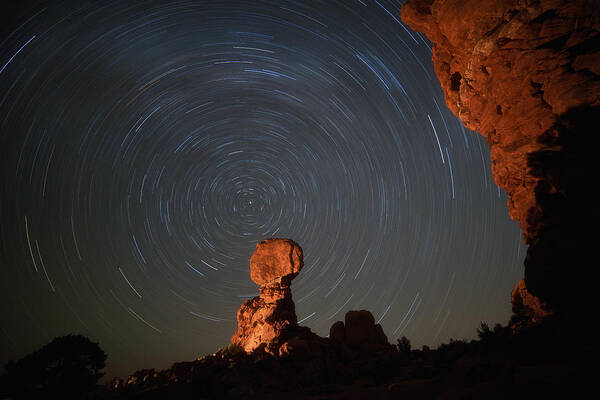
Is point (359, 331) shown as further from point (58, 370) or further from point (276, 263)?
point (58, 370)

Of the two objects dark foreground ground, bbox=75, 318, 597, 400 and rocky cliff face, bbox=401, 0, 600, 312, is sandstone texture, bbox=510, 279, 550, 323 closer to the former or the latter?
dark foreground ground, bbox=75, 318, 597, 400

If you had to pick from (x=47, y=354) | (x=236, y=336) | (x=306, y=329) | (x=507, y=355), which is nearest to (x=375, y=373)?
(x=507, y=355)

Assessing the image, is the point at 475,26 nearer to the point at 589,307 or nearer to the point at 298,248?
the point at 589,307

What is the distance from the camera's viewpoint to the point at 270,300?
2080 cm

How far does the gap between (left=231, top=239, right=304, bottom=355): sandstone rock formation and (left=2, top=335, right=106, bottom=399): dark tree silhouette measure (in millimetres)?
8586

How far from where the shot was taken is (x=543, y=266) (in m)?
7.62

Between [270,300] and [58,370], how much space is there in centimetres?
1239

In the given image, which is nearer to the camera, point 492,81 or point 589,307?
point 589,307

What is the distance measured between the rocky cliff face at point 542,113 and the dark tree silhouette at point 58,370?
19.2 m

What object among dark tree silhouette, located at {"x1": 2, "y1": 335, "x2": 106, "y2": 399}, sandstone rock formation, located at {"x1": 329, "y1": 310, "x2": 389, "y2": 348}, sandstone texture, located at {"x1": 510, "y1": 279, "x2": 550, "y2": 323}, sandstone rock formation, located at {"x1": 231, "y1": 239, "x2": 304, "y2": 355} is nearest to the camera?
sandstone texture, located at {"x1": 510, "y1": 279, "x2": 550, "y2": 323}

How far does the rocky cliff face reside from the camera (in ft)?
24.5

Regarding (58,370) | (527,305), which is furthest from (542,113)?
(58,370)

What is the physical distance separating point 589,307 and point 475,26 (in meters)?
12.5

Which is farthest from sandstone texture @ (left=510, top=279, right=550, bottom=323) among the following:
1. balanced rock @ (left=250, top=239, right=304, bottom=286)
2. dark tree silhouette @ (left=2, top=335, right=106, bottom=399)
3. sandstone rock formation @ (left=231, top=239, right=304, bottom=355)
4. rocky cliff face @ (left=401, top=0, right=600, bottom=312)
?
dark tree silhouette @ (left=2, top=335, right=106, bottom=399)
